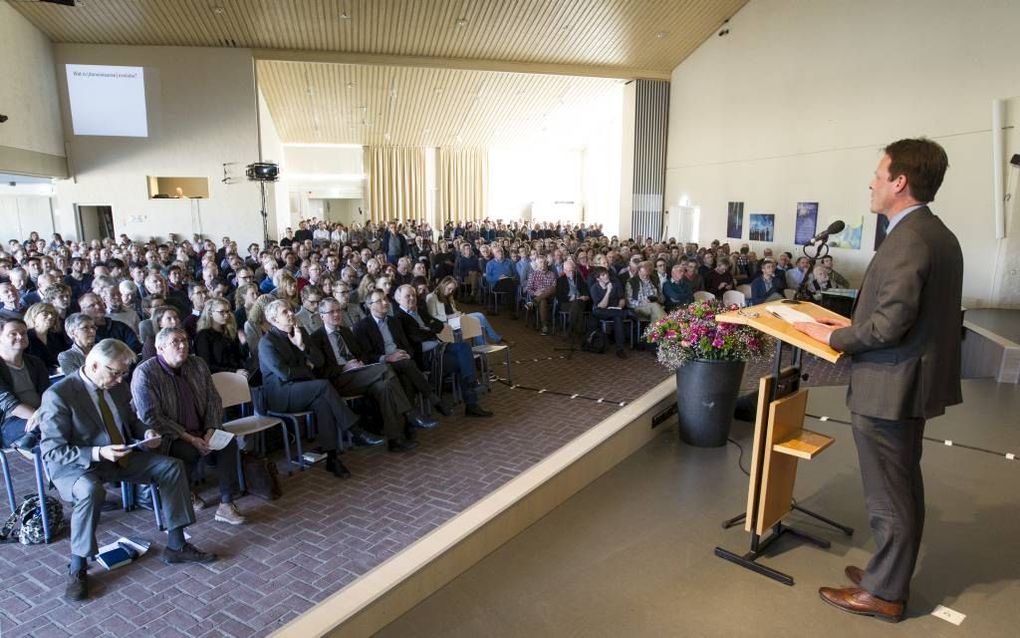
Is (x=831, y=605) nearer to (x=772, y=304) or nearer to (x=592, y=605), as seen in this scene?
(x=592, y=605)

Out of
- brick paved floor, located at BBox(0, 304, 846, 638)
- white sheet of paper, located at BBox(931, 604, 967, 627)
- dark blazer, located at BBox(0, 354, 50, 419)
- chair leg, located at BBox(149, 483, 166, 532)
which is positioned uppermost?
dark blazer, located at BBox(0, 354, 50, 419)

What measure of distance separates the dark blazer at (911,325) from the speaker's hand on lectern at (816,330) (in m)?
0.05

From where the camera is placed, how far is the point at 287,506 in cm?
377

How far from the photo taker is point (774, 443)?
2.62 m

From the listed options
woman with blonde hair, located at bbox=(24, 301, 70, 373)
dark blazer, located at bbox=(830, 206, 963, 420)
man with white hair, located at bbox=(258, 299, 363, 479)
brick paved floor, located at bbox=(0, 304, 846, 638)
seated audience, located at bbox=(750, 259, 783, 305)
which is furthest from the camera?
seated audience, located at bbox=(750, 259, 783, 305)

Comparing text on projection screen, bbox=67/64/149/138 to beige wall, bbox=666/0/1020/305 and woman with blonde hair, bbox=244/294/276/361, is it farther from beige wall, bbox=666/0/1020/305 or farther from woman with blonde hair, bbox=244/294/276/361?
beige wall, bbox=666/0/1020/305

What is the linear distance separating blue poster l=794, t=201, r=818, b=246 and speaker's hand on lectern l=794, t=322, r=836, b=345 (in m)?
11.0

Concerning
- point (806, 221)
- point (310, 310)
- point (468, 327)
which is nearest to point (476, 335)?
point (468, 327)

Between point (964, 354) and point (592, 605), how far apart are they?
6.51 meters

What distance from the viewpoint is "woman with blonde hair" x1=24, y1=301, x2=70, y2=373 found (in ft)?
14.8

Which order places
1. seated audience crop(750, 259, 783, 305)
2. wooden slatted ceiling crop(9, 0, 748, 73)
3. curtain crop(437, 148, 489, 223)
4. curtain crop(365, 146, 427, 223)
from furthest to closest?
curtain crop(437, 148, 489, 223) < curtain crop(365, 146, 427, 223) < wooden slatted ceiling crop(9, 0, 748, 73) < seated audience crop(750, 259, 783, 305)

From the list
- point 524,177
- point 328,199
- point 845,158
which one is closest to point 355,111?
point 328,199

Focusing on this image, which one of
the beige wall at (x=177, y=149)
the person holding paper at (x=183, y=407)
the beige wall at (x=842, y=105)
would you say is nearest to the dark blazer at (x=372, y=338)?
the person holding paper at (x=183, y=407)

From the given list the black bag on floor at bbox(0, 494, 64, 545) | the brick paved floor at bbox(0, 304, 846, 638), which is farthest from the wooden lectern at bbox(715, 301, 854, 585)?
the black bag on floor at bbox(0, 494, 64, 545)
